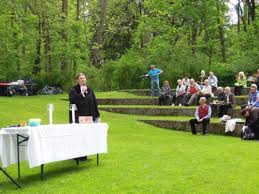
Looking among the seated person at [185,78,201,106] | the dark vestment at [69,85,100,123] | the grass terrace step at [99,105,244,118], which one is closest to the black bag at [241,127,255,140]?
the grass terrace step at [99,105,244,118]

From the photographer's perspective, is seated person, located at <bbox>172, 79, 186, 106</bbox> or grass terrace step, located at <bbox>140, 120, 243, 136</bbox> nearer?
grass terrace step, located at <bbox>140, 120, 243, 136</bbox>

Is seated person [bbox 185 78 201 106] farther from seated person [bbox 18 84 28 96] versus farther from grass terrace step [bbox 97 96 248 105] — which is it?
seated person [bbox 18 84 28 96]

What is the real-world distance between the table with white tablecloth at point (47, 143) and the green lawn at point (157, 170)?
1.36ft

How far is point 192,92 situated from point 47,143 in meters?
15.1

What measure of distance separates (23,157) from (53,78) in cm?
2654

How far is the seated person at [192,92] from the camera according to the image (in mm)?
22969

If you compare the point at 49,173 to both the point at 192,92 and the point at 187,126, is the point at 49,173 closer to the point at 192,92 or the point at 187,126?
the point at 187,126

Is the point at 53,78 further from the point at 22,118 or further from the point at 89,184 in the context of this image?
the point at 89,184

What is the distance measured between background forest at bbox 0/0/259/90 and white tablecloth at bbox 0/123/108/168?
21136 mm

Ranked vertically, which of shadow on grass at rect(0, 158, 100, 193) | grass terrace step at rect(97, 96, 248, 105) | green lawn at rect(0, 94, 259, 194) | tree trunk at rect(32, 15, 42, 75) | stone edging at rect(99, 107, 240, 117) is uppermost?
tree trunk at rect(32, 15, 42, 75)

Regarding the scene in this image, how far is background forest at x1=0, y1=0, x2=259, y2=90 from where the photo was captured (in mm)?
32344

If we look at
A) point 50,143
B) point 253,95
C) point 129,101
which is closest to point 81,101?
point 50,143

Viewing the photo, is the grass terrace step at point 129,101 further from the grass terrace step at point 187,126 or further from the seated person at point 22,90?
the seated person at point 22,90

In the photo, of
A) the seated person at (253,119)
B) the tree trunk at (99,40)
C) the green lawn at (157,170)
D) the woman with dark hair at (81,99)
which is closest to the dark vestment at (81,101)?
the woman with dark hair at (81,99)
